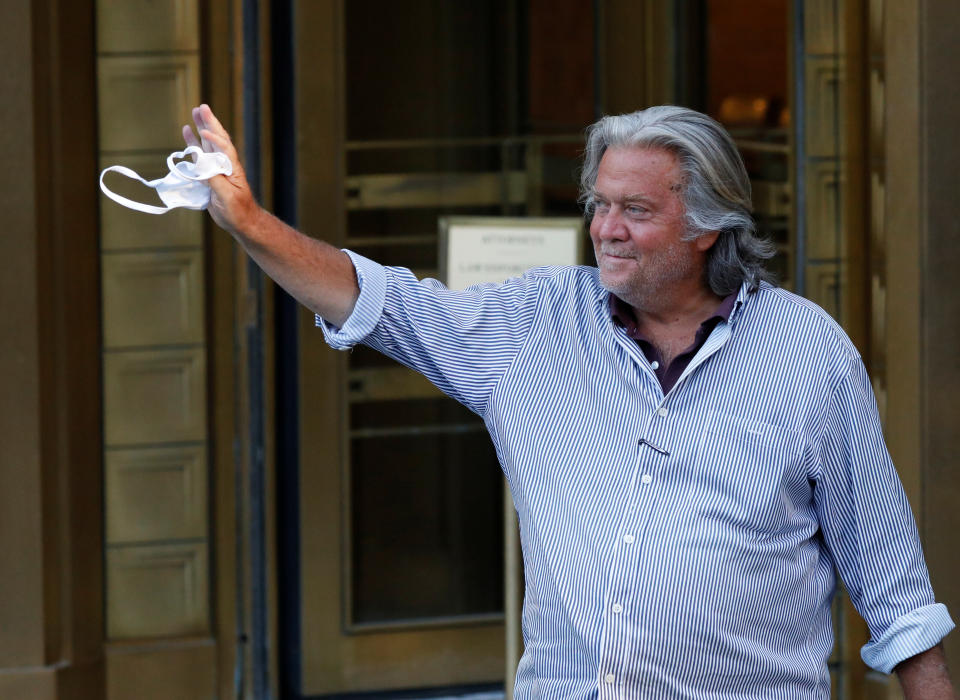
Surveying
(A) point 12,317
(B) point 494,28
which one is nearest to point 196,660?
(A) point 12,317

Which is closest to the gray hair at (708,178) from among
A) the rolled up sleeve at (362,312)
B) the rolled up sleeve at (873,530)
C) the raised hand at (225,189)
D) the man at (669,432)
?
the man at (669,432)

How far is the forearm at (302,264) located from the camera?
2.25 meters

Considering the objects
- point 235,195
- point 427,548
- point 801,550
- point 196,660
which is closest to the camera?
point 235,195

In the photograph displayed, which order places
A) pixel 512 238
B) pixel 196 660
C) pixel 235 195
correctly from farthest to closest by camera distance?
pixel 196 660 < pixel 512 238 < pixel 235 195

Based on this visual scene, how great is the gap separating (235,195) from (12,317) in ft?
7.30

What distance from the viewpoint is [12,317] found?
420 cm

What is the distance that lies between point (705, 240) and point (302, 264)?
673 mm

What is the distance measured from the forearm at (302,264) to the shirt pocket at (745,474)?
0.61 m

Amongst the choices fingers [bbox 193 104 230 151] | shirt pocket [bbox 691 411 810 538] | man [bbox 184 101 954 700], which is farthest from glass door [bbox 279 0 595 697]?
shirt pocket [bbox 691 411 810 538]

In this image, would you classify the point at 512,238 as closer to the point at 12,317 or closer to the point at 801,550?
the point at 12,317

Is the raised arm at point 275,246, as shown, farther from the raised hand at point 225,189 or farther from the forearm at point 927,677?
the forearm at point 927,677

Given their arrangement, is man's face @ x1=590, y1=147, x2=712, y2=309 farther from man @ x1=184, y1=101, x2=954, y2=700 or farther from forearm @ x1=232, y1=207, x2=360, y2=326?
forearm @ x1=232, y1=207, x2=360, y2=326

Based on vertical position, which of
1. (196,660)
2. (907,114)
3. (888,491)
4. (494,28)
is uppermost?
(494,28)

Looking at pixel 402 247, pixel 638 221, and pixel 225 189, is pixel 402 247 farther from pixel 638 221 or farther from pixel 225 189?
pixel 225 189
